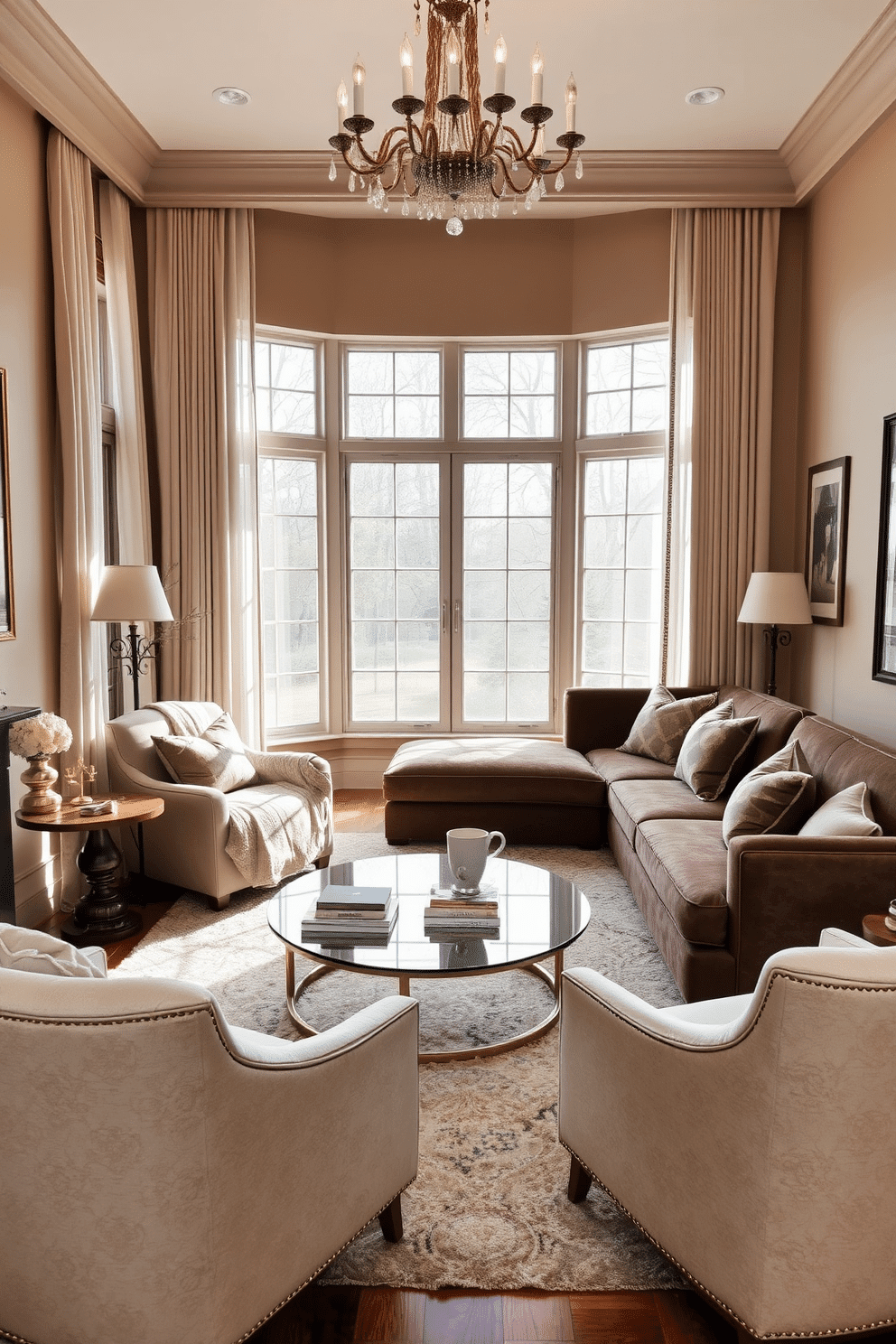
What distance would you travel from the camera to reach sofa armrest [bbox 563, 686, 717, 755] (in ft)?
17.4

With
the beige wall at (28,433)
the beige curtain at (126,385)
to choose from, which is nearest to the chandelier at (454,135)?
the beige wall at (28,433)

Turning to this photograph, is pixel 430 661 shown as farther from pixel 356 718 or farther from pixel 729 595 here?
pixel 729 595

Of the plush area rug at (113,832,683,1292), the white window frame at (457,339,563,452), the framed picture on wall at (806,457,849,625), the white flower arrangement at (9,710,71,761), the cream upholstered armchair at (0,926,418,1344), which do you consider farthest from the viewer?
the white window frame at (457,339,563,452)

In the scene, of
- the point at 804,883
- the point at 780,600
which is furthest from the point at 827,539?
the point at 804,883

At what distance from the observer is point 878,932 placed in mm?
2287

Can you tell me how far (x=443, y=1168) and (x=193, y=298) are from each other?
4.66 m

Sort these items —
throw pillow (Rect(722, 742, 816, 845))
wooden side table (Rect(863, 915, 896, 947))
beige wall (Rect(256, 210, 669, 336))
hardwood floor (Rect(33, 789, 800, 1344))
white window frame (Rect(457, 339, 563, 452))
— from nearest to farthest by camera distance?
hardwood floor (Rect(33, 789, 800, 1344))
wooden side table (Rect(863, 915, 896, 947))
throw pillow (Rect(722, 742, 816, 845))
beige wall (Rect(256, 210, 669, 336))
white window frame (Rect(457, 339, 563, 452))

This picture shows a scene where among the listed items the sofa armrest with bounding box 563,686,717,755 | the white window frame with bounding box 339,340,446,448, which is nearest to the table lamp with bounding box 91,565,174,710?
the white window frame with bounding box 339,340,446,448

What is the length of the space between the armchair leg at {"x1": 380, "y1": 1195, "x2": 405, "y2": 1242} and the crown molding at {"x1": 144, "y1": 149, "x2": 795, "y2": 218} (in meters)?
4.97

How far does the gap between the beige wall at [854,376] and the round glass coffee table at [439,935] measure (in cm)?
195

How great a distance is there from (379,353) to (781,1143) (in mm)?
5427

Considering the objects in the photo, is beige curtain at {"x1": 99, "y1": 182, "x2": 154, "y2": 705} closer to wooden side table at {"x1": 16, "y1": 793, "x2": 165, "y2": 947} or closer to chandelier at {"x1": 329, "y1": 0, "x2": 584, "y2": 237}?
wooden side table at {"x1": 16, "y1": 793, "x2": 165, "y2": 947}

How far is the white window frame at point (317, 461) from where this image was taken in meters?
5.68

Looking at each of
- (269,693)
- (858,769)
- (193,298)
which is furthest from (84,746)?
(858,769)
